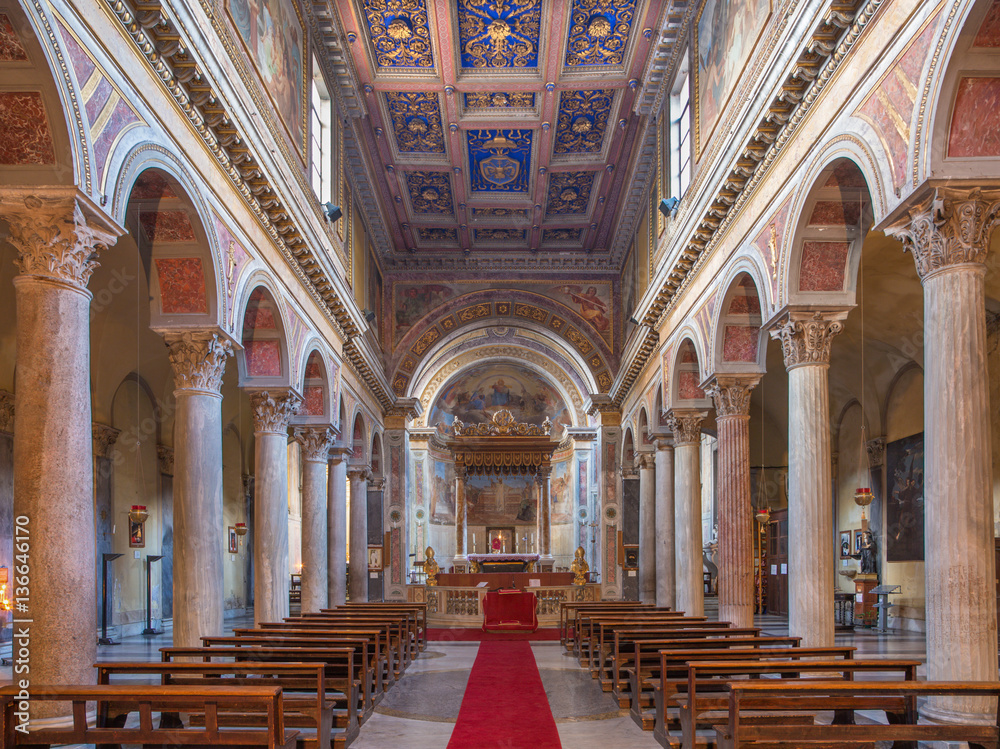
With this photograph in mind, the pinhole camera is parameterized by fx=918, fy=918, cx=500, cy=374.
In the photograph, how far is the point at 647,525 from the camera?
25.4 m

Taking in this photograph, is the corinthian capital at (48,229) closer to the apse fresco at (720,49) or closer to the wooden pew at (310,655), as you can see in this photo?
the wooden pew at (310,655)

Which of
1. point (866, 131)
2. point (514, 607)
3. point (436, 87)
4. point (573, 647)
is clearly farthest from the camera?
point (514, 607)

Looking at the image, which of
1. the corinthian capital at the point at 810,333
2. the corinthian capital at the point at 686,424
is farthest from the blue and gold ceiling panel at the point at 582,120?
the corinthian capital at the point at 810,333

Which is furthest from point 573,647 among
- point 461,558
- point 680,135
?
point 461,558

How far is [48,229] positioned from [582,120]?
16.0 m

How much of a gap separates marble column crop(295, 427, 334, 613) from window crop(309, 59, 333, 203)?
505 cm

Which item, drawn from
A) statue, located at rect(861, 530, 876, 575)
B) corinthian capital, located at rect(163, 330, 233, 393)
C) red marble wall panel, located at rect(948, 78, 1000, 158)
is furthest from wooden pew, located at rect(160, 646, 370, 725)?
statue, located at rect(861, 530, 876, 575)

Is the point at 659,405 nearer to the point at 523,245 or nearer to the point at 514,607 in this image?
the point at 514,607

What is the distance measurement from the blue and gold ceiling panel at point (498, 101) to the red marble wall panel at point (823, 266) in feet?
35.4

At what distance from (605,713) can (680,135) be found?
12.4 m

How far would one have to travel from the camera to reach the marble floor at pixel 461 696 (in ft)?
29.6

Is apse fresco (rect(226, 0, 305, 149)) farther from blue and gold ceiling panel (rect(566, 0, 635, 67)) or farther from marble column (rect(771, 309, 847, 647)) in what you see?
marble column (rect(771, 309, 847, 647))

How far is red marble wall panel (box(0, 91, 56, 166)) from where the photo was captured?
294 inches

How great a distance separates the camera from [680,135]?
18.8 m
